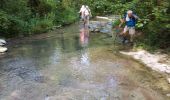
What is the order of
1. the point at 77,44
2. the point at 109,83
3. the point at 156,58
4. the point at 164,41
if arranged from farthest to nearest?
the point at 77,44 → the point at 164,41 → the point at 156,58 → the point at 109,83

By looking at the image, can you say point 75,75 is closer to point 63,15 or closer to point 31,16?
point 31,16

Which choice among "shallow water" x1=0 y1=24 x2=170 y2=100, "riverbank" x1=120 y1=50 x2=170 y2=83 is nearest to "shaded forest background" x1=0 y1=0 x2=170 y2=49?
"riverbank" x1=120 y1=50 x2=170 y2=83

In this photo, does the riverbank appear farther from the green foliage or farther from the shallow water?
the green foliage

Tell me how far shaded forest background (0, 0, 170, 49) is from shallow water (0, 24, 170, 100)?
1871mm

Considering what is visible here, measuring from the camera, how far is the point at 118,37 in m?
18.4

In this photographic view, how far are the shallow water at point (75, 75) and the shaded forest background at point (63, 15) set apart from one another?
187 centimetres

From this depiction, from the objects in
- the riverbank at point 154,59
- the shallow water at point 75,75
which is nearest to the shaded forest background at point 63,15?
the riverbank at point 154,59

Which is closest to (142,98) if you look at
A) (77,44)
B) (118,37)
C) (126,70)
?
(126,70)

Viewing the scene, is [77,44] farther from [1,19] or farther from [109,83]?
[109,83]

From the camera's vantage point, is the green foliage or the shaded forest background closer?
the shaded forest background

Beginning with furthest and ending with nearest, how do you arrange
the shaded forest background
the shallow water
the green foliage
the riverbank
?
the green foliage
the shaded forest background
the riverbank
the shallow water

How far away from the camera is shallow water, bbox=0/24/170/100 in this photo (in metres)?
9.21

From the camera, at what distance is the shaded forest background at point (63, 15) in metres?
13.9

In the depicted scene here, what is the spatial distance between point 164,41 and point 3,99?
7464 mm
